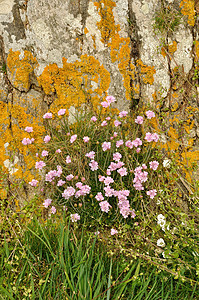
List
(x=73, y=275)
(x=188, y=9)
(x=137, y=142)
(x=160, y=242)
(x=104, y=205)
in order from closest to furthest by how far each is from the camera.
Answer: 1. (x=73, y=275)
2. (x=160, y=242)
3. (x=104, y=205)
4. (x=137, y=142)
5. (x=188, y=9)

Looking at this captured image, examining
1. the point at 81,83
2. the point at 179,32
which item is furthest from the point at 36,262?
the point at 179,32

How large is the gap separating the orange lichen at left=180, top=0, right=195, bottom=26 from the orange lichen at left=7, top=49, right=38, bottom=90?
164 cm

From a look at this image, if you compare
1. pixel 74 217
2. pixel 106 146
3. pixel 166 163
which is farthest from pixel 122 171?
pixel 74 217

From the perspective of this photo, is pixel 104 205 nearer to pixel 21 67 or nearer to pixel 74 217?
pixel 74 217

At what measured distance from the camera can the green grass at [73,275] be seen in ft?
5.83

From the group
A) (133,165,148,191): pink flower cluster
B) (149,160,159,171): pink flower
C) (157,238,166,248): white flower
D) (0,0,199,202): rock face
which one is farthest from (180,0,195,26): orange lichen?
(157,238,166,248): white flower

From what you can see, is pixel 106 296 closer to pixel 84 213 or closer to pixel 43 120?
pixel 84 213

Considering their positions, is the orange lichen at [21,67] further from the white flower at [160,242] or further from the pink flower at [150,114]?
the white flower at [160,242]

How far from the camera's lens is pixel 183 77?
9.08 ft

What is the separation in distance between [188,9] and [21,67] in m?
Result: 1.84

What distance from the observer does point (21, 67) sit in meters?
2.82

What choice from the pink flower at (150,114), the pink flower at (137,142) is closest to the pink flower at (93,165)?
the pink flower at (137,142)

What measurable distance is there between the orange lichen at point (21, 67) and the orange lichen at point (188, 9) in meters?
1.64

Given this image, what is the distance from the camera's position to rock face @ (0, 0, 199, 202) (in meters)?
2.79
